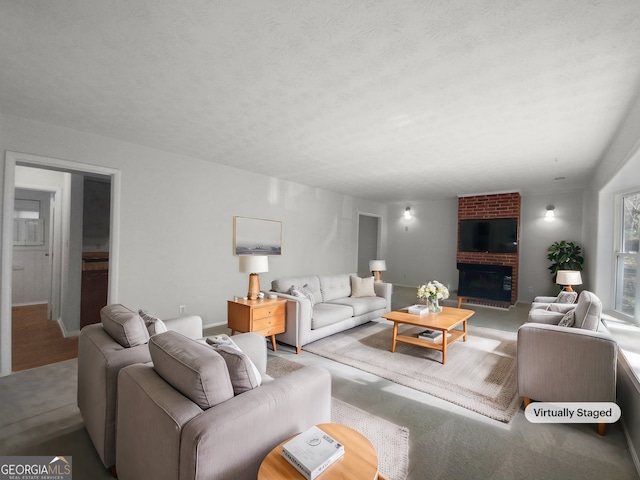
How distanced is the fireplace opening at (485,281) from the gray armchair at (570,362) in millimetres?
4271

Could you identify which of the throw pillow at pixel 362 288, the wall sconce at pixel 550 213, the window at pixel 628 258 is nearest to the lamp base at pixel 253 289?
the throw pillow at pixel 362 288

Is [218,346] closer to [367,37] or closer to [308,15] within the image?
[308,15]

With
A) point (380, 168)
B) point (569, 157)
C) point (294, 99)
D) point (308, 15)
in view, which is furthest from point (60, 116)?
point (569, 157)

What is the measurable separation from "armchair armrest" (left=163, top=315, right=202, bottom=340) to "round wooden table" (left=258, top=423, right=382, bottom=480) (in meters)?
1.65

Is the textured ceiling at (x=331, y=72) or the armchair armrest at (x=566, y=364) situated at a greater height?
the textured ceiling at (x=331, y=72)

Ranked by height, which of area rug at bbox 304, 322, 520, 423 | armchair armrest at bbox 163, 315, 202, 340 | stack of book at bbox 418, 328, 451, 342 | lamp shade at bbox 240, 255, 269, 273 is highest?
lamp shade at bbox 240, 255, 269, 273

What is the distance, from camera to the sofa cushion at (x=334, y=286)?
15.9 ft

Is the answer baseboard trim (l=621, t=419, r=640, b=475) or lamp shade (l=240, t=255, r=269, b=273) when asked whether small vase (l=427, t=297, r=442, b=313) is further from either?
lamp shade (l=240, t=255, r=269, b=273)

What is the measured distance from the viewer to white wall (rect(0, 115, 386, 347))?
11.3 ft

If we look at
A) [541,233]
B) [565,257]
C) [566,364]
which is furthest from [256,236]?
[541,233]

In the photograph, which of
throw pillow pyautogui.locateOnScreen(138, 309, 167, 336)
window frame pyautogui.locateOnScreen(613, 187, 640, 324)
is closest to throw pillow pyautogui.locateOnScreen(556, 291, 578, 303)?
window frame pyautogui.locateOnScreen(613, 187, 640, 324)

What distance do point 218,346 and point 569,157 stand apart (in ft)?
15.9

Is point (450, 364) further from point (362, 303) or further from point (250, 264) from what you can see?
point (250, 264)

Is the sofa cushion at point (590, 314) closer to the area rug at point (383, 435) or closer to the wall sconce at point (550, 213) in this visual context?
the area rug at point (383, 435)
